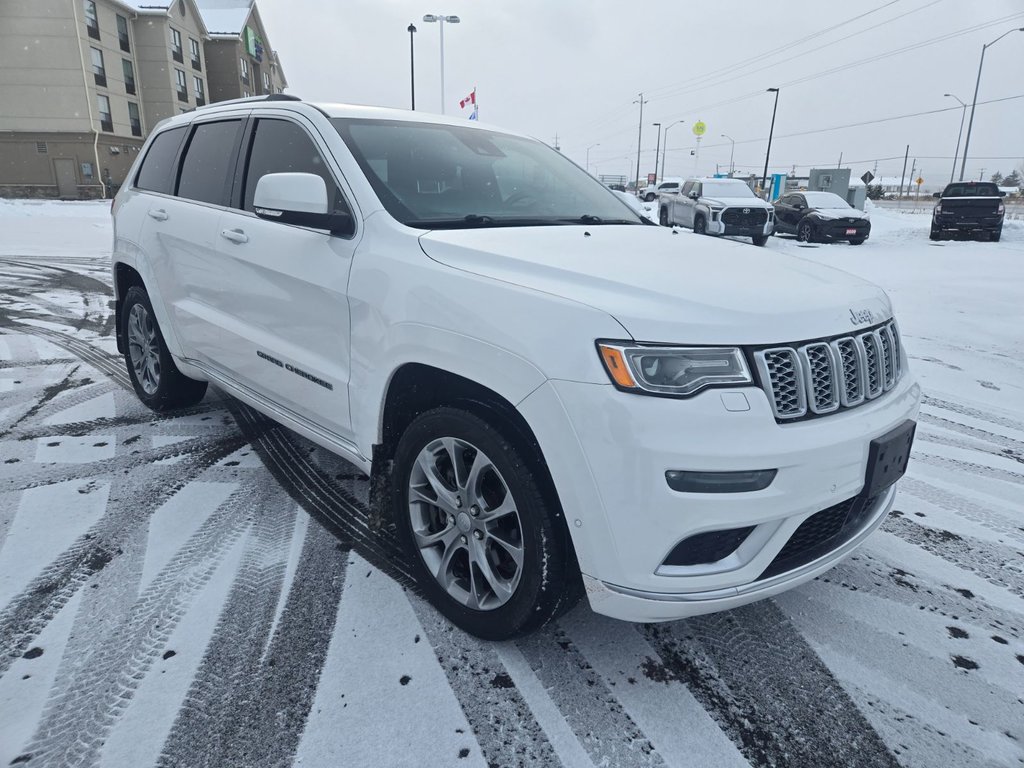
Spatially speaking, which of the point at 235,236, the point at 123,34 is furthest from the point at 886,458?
the point at 123,34

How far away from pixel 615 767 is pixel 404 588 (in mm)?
1130

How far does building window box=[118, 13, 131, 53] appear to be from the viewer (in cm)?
3889

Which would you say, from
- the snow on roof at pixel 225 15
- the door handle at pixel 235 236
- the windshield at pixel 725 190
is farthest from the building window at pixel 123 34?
the door handle at pixel 235 236

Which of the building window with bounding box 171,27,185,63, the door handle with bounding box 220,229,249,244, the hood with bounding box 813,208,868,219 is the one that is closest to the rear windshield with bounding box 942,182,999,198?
the hood with bounding box 813,208,868,219

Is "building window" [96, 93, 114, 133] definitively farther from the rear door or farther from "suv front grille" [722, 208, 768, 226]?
the rear door

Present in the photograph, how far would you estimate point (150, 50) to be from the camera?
1609 inches

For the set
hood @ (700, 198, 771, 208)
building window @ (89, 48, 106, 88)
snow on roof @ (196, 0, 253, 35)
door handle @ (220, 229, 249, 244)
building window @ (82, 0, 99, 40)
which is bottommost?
door handle @ (220, 229, 249, 244)

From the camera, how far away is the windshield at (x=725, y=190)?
18750 mm

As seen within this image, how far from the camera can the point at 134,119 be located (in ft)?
134

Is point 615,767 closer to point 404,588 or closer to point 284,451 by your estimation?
point 404,588

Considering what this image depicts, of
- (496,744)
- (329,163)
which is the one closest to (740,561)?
(496,744)

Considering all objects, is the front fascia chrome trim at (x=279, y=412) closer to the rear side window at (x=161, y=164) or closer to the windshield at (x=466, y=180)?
the windshield at (x=466, y=180)

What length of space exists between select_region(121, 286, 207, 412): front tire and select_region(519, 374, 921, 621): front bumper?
10.9 feet

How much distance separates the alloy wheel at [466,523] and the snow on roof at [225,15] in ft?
185
